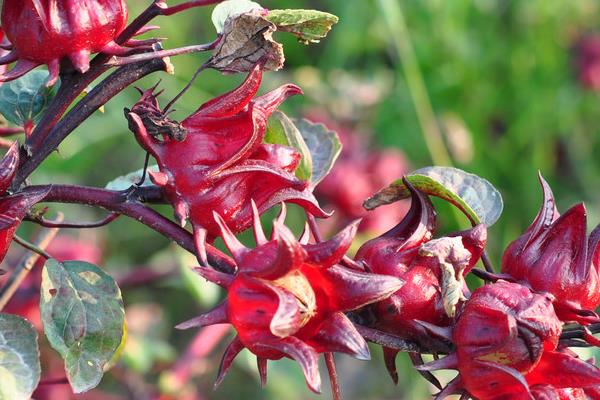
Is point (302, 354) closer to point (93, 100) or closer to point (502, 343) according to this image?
point (502, 343)

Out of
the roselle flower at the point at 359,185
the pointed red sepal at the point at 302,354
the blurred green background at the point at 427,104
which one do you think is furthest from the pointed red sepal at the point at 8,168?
the blurred green background at the point at 427,104

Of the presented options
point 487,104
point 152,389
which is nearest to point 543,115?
point 487,104

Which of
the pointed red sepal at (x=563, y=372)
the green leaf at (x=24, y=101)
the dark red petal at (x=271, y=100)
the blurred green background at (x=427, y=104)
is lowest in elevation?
the blurred green background at (x=427, y=104)

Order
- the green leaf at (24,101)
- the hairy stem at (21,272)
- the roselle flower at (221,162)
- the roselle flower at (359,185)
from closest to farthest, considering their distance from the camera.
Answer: the roselle flower at (221,162) < the green leaf at (24,101) < the hairy stem at (21,272) < the roselle flower at (359,185)


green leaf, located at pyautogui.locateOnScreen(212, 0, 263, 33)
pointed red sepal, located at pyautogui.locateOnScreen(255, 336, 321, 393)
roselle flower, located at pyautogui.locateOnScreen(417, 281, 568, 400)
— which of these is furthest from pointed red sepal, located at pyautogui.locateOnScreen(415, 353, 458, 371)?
green leaf, located at pyautogui.locateOnScreen(212, 0, 263, 33)

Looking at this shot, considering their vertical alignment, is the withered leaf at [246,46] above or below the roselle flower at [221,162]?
above

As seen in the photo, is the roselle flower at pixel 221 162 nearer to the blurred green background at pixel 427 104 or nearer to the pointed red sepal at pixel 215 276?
the pointed red sepal at pixel 215 276

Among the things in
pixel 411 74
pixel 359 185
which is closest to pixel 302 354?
pixel 359 185
